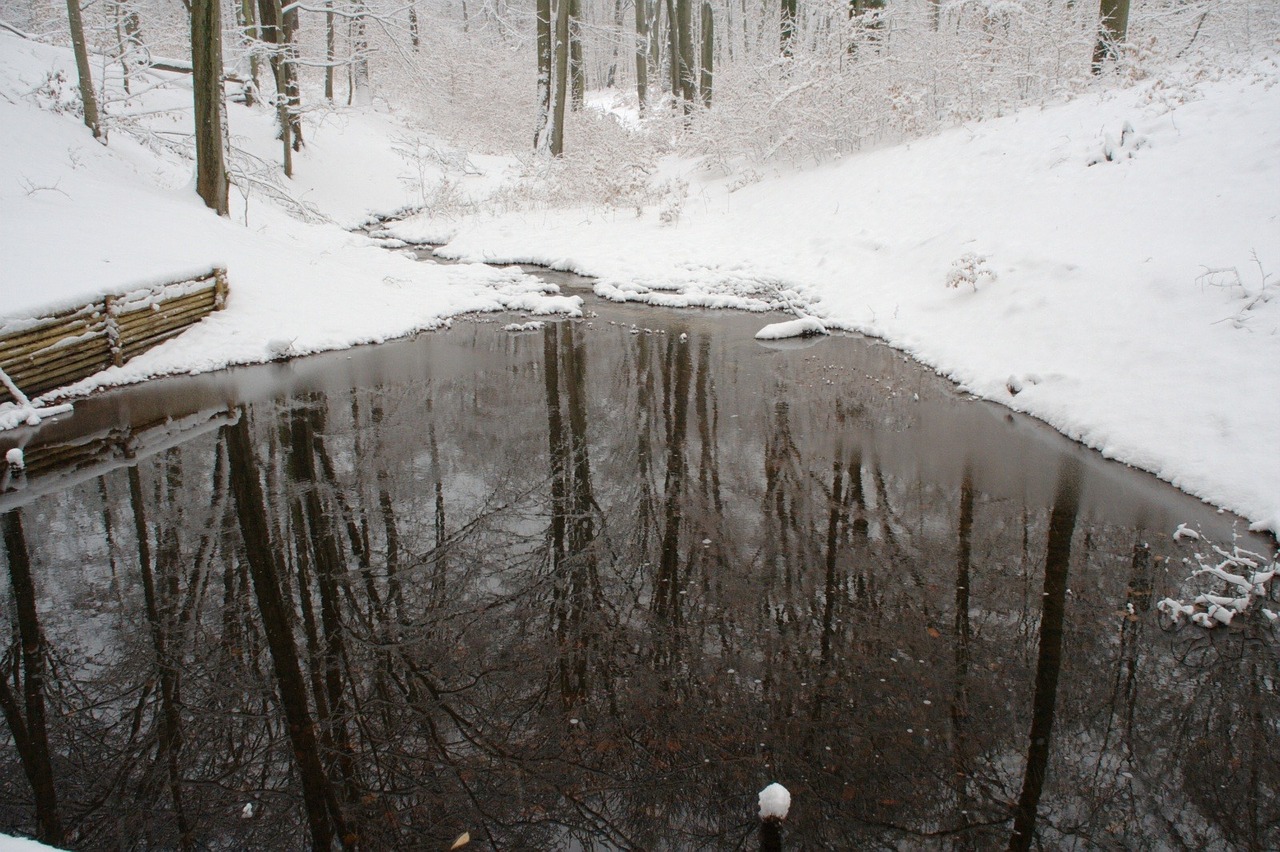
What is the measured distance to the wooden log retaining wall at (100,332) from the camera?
8.08 m

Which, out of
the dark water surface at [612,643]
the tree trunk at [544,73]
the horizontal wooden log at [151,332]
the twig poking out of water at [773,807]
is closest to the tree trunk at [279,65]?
the tree trunk at [544,73]

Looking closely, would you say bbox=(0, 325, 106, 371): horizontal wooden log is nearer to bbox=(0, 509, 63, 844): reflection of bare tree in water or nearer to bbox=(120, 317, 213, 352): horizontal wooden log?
bbox=(120, 317, 213, 352): horizontal wooden log

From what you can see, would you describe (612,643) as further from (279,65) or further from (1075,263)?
(279,65)

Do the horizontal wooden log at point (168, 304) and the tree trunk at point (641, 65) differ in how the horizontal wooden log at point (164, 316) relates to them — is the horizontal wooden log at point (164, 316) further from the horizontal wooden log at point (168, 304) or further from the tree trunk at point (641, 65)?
the tree trunk at point (641, 65)

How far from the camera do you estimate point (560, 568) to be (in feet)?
17.5

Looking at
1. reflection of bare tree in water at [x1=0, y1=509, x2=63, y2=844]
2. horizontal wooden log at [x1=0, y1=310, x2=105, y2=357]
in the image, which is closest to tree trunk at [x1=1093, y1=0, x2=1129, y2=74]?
horizontal wooden log at [x1=0, y1=310, x2=105, y2=357]

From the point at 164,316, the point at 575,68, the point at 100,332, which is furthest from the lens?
the point at 575,68

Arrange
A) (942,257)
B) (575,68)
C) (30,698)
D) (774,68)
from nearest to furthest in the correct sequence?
(30,698)
(942,257)
(774,68)
(575,68)

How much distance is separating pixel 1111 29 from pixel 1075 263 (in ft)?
24.1

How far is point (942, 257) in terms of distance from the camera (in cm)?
1171

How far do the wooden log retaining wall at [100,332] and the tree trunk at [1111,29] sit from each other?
15225mm

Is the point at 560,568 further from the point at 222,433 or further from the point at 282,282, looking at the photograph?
the point at 282,282

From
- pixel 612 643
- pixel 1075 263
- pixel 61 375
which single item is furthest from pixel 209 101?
pixel 1075 263

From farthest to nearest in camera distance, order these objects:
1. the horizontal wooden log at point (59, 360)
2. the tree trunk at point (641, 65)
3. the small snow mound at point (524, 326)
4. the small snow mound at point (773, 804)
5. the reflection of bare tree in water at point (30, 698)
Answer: the tree trunk at point (641, 65) < the small snow mound at point (524, 326) < the horizontal wooden log at point (59, 360) < the reflection of bare tree in water at point (30, 698) < the small snow mound at point (773, 804)
